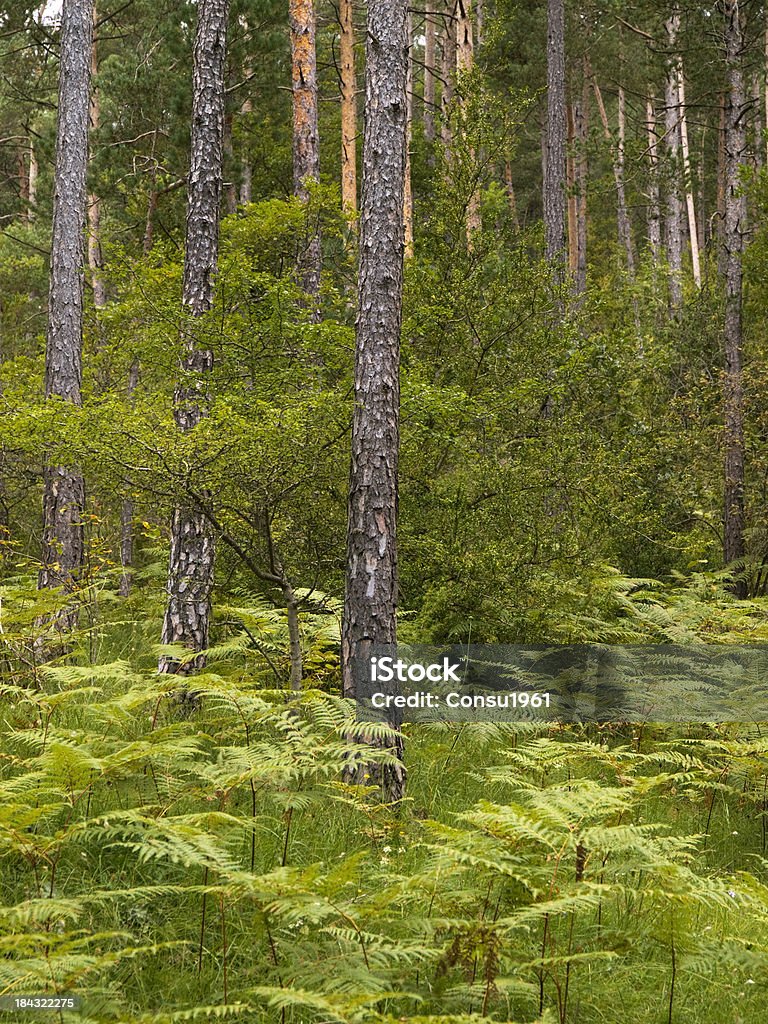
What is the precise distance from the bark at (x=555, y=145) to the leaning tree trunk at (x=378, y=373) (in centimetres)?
811

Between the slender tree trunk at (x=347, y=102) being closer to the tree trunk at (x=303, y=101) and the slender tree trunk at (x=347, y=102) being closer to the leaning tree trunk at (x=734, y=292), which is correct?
the tree trunk at (x=303, y=101)

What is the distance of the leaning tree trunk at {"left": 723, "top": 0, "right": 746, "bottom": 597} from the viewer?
472 inches

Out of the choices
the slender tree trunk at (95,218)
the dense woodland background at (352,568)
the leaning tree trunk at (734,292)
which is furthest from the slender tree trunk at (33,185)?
the leaning tree trunk at (734,292)

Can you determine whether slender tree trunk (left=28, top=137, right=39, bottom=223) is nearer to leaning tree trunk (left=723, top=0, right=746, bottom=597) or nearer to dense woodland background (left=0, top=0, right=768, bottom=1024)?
dense woodland background (left=0, top=0, right=768, bottom=1024)

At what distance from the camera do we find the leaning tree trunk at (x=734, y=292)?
12.0 m

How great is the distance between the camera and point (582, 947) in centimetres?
337

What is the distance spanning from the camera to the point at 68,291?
9219 mm

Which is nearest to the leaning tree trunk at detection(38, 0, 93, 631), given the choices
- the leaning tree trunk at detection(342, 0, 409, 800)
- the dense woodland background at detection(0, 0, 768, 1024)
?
the dense woodland background at detection(0, 0, 768, 1024)

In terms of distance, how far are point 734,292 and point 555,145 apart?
447cm

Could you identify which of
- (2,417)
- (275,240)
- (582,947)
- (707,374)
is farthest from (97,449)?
(707,374)

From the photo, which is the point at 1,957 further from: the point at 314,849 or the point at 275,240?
the point at 275,240

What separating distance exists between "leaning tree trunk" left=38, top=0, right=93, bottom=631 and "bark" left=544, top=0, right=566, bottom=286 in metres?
6.75

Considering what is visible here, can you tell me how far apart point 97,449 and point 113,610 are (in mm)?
4975

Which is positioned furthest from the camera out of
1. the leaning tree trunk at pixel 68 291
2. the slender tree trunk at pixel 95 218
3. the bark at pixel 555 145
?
the slender tree trunk at pixel 95 218
